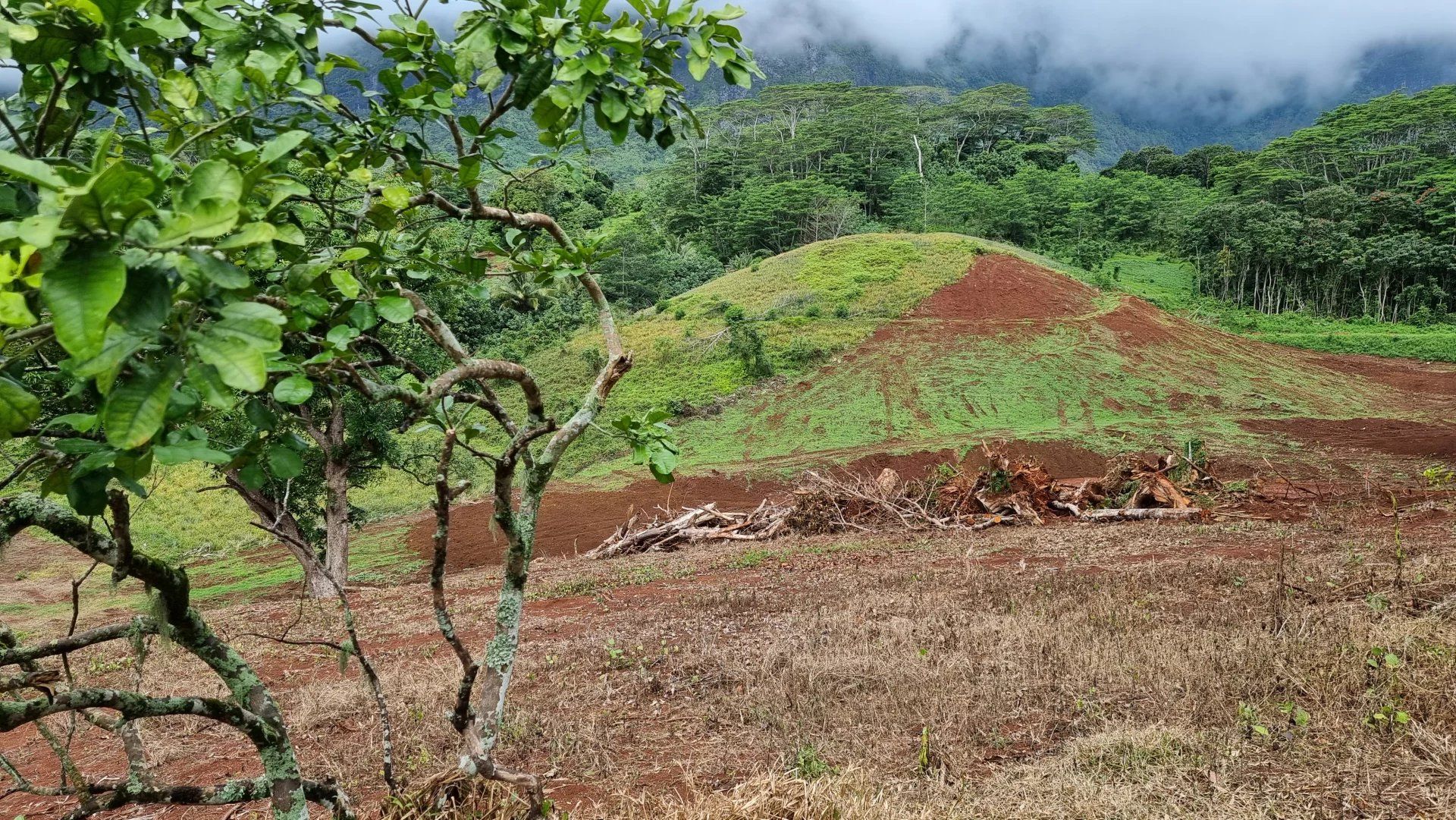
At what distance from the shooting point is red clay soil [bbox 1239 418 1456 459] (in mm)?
17625

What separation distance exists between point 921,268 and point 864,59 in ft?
440

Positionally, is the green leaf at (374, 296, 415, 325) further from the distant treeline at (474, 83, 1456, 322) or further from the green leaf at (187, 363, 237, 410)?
the distant treeline at (474, 83, 1456, 322)

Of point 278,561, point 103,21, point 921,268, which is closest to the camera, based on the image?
point 103,21

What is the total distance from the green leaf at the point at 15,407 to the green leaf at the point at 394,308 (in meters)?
0.68

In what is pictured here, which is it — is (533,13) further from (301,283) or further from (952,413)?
(952,413)

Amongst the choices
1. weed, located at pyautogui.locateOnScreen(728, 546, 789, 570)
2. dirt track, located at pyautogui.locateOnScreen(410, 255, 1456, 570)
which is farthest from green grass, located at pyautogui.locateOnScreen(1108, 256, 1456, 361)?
weed, located at pyautogui.locateOnScreen(728, 546, 789, 570)

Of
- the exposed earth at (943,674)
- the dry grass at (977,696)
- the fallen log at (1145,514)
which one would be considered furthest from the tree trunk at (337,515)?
the fallen log at (1145,514)

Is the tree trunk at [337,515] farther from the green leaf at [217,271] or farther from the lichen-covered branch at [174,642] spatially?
the green leaf at [217,271]

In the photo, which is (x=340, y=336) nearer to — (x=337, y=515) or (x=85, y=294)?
(x=85, y=294)

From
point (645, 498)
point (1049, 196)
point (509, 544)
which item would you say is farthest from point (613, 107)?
point (1049, 196)

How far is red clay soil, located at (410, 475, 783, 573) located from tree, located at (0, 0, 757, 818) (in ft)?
44.0

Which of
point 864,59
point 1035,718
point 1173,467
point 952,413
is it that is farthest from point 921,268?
point 864,59

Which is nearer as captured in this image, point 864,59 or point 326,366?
point 326,366

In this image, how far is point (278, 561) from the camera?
17.9 metres
